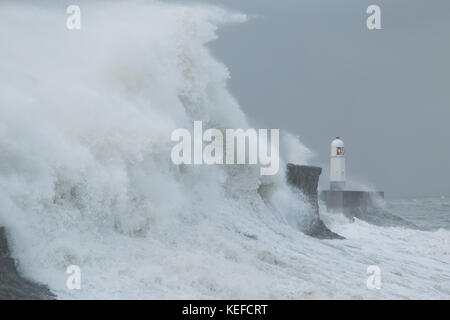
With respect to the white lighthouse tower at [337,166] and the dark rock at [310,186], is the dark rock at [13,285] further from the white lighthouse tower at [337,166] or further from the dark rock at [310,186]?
the white lighthouse tower at [337,166]

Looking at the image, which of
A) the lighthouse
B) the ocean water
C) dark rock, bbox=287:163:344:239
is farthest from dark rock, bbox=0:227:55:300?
the lighthouse

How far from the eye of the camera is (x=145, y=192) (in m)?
6.99

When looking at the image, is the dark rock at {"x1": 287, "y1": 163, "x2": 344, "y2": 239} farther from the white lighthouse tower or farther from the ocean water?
the white lighthouse tower

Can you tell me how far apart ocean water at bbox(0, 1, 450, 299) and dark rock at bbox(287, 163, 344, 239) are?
12.9 inches

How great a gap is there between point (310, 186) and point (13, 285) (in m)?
8.10

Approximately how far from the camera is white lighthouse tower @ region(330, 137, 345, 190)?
19453 mm

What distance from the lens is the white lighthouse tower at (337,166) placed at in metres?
19.5

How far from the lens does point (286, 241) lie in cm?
844

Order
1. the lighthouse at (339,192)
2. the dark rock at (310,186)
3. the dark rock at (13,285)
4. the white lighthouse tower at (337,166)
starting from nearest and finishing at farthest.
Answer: the dark rock at (13,285) → the dark rock at (310,186) → the lighthouse at (339,192) → the white lighthouse tower at (337,166)

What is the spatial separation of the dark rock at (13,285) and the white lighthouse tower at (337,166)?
15.3 m

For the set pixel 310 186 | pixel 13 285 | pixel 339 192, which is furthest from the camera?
pixel 339 192

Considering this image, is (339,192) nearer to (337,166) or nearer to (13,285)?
(337,166)

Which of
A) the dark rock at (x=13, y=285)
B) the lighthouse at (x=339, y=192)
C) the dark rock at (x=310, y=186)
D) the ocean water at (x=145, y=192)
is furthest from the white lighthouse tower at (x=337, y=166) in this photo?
the dark rock at (x=13, y=285)

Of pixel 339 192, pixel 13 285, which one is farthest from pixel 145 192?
pixel 339 192
